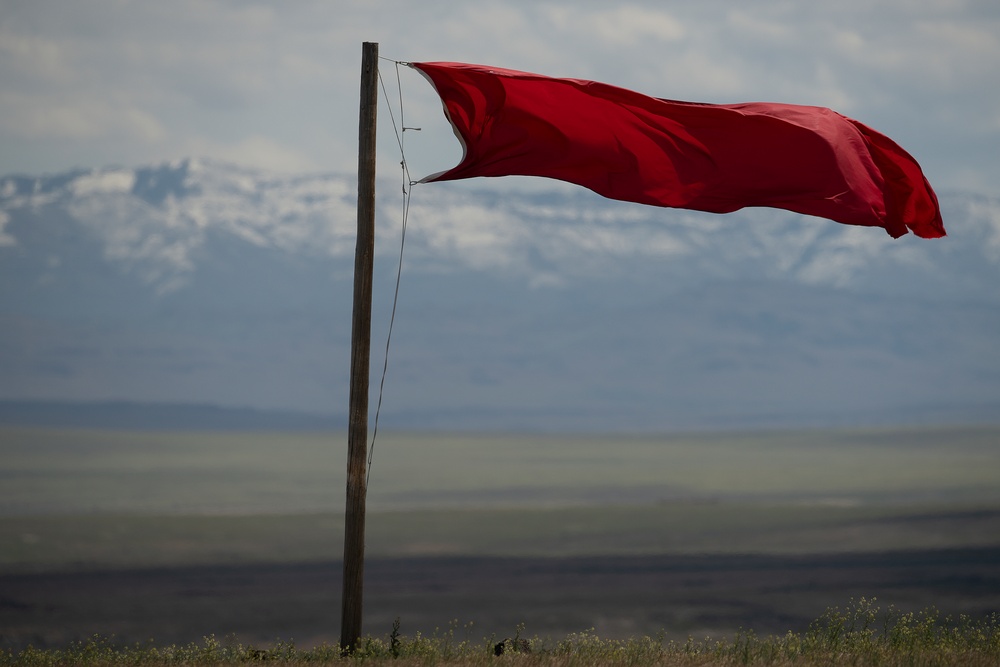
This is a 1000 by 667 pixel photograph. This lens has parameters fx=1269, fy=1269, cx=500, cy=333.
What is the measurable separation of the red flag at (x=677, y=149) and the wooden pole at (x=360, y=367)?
A: 1.37 metres

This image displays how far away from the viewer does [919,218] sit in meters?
15.2

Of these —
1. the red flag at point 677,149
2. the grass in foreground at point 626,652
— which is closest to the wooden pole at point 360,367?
the grass in foreground at point 626,652

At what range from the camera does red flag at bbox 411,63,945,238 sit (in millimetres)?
14484

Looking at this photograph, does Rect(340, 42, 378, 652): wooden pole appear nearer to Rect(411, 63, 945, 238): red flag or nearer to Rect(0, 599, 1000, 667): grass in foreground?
Rect(0, 599, 1000, 667): grass in foreground

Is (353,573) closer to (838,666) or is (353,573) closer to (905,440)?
(838,666)

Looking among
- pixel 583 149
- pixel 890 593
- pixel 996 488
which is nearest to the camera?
pixel 583 149

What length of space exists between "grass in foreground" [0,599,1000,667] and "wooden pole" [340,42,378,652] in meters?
0.49

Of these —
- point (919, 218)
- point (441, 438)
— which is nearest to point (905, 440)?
point (441, 438)

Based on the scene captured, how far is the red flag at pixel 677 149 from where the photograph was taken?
14484 mm

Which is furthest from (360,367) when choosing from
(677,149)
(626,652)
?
(677,149)

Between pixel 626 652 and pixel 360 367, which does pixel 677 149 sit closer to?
pixel 360 367

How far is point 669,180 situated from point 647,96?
1.01m

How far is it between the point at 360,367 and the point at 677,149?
4.58 metres

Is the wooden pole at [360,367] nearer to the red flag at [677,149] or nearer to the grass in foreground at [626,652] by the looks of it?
the grass in foreground at [626,652]
